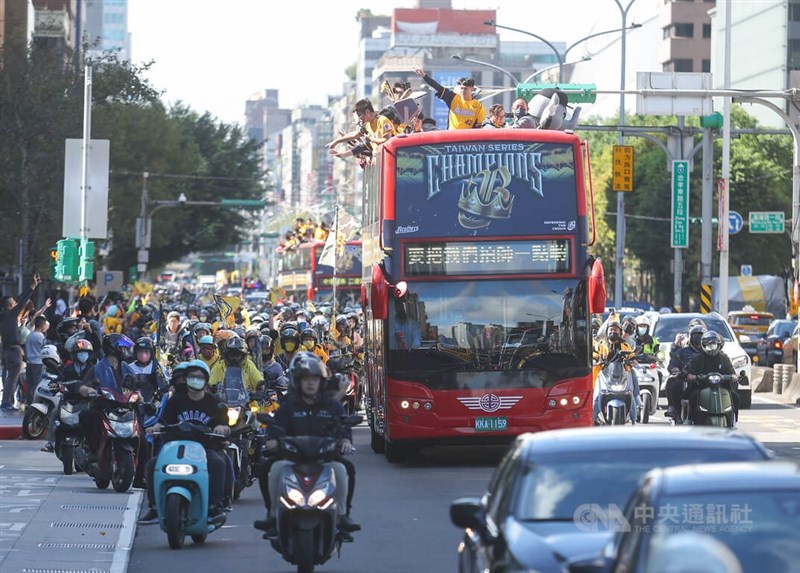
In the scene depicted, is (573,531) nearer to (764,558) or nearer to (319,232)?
(764,558)

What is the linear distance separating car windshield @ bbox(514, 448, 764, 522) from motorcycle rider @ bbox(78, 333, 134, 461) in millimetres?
9939

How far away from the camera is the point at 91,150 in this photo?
33406mm

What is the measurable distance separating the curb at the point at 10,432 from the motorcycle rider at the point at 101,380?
7070mm

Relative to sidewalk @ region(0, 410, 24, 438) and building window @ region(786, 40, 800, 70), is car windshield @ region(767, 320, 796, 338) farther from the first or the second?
building window @ region(786, 40, 800, 70)

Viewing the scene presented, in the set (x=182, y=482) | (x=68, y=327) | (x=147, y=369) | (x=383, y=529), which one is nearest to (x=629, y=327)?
(x=68, y=327)

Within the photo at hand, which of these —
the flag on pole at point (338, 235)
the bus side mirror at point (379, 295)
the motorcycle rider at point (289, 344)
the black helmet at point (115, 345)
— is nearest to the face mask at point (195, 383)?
the black helmet at point (115, 345)

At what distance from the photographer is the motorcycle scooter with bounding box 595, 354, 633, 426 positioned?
2409 centimetres

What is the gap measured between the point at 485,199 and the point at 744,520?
14606mm

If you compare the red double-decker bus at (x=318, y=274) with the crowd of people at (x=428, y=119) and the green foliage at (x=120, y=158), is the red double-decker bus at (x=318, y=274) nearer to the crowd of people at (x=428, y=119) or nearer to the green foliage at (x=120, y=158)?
the green foliage at (x=120, y=158)

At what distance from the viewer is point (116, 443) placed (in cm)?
1789

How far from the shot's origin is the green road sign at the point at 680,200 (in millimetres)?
52188

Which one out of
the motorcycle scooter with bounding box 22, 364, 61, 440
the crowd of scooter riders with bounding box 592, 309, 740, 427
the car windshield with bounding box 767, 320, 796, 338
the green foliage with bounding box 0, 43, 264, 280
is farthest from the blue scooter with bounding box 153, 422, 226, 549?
the car windshield with bounding box 767, 320, 796, 338

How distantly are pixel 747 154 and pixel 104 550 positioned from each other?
229ft

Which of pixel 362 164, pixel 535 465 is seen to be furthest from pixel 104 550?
pixel 362 164
